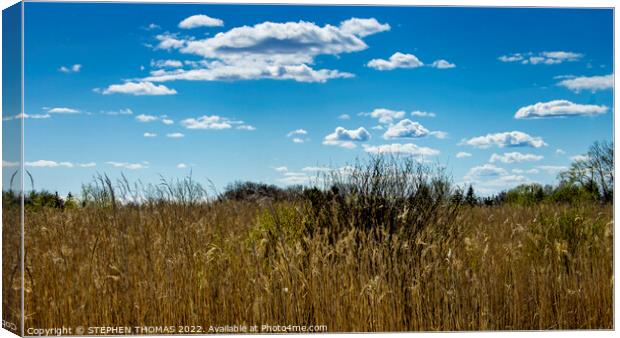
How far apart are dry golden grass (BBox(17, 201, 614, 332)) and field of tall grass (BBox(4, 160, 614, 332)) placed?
0.01 metres

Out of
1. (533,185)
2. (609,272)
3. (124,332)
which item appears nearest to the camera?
(124,332)

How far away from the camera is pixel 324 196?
7.49 m

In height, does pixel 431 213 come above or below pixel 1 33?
below

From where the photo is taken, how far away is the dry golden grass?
651 centimetres

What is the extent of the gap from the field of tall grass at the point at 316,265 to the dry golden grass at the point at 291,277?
0.04ft

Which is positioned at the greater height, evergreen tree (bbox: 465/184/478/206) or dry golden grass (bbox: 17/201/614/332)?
evergreen tree (bbox: 465/184/478/206)

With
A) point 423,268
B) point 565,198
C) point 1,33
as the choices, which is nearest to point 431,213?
point 423,268

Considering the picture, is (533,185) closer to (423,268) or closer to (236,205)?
(423,268)

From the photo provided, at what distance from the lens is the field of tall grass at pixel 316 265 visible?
6.53 meters

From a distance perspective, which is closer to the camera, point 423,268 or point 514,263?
point 423,268

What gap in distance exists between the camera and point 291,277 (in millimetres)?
6719

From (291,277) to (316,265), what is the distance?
234mm

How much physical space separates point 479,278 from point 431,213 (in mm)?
844

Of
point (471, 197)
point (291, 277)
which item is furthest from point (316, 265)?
point (471, 197)
